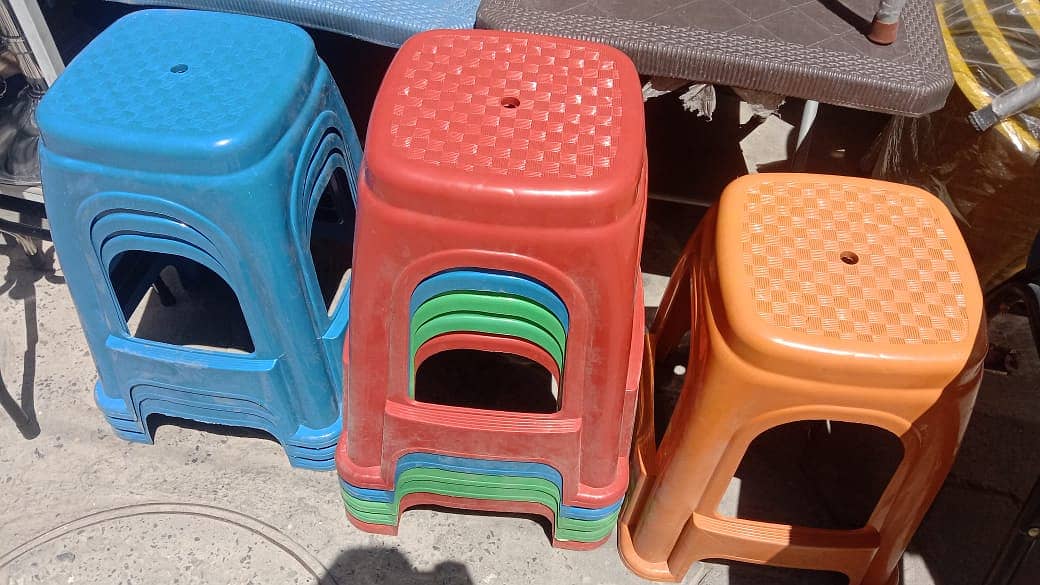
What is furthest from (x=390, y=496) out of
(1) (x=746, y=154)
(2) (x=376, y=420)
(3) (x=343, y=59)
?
(1) (x=746, y=154)

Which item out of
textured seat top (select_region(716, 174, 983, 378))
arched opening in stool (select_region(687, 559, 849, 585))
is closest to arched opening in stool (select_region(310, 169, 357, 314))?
textured seat top (select_region(716, 174, 983, 378))

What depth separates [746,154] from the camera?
3395mm

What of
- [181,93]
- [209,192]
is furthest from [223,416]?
[181,93]

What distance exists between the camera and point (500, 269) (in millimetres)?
1602

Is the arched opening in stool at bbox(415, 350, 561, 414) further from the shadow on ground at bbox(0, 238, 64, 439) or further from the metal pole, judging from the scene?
the metal pole

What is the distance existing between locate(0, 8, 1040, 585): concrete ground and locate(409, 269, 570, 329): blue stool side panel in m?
0.84

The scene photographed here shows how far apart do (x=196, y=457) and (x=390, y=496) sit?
0.69m

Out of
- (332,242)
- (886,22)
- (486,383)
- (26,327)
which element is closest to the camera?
(886,22)

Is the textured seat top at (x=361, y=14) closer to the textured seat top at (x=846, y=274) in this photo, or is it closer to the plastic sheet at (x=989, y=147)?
the textured seat top at (x=846, y=274)

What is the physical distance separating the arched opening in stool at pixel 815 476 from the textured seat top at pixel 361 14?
5.07 ft

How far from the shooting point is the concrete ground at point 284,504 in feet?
7.08

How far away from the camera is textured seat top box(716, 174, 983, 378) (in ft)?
5.08

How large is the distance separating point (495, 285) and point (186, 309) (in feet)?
5.09

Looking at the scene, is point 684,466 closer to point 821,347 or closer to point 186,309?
point 821,347
